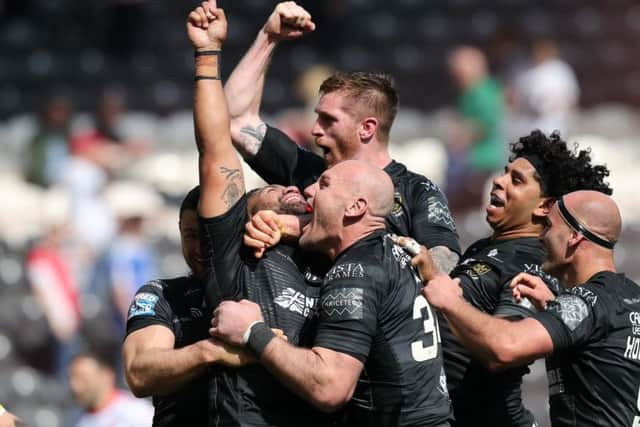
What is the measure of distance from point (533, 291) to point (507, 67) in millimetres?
8375

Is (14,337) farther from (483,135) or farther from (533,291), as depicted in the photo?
(533,291)

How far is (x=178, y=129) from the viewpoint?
1565 centimetres

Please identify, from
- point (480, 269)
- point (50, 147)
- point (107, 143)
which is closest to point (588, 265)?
point (480, 269)

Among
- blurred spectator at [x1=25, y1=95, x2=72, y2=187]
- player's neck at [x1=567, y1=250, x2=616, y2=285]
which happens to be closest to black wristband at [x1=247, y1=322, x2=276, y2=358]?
player's neck at [x1=567, y1=250, x2=616, y2=285]

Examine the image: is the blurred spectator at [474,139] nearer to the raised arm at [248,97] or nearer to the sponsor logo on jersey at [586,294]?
the raised arm at [248,97]

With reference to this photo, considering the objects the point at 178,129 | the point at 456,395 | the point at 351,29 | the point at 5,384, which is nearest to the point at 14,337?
the point at 5,384

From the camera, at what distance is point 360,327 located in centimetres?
502

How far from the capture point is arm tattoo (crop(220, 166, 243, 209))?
525 centimetres

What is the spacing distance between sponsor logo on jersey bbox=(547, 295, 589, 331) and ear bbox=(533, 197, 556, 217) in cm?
81

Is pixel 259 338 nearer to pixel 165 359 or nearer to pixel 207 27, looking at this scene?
pixel 165 359

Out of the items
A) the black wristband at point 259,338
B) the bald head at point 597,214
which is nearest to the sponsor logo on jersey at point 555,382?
the bald head at point 597,214

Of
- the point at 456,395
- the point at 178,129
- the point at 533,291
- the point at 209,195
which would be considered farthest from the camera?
the point at 178,129

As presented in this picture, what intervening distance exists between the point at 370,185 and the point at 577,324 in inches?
39.7

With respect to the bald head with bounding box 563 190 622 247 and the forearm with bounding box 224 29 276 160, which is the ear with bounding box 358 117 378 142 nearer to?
the forearm with bounding box 224 29 276 160
